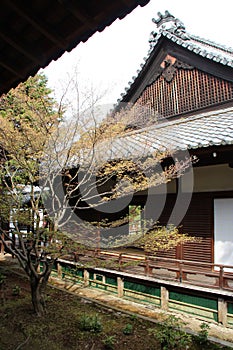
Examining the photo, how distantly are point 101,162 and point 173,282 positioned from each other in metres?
3.15

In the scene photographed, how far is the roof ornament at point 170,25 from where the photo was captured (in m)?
10.2

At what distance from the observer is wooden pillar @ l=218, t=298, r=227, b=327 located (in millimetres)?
5788

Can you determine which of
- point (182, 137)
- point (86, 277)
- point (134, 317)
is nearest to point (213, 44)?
point (182, 137)

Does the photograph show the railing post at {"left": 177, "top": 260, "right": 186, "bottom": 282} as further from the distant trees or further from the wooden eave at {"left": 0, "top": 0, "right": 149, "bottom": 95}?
the wooden eave at {"left": 0, "top": 0, "right": 149, "bottom": 95}

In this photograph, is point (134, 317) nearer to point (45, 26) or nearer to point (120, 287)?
point (120, 287)

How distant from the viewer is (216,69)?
893 cm

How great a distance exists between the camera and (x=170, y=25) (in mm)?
10375

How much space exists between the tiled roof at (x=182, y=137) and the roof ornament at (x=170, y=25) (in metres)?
3.33

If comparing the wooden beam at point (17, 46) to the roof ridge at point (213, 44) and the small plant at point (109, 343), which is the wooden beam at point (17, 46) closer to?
the small plant at point (109, 343)

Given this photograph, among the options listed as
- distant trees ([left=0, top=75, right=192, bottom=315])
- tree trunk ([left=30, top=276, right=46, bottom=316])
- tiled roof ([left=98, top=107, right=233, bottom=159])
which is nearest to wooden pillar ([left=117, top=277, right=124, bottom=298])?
distant trees ([left=0, top=75, right=192, bottom=315])

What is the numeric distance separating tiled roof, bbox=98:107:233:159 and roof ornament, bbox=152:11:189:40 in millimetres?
3335

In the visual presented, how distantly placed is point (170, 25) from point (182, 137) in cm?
553

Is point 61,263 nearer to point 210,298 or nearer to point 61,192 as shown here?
point 61,192

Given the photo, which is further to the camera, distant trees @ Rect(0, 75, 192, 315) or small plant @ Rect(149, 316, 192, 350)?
distant trees @ Rect(0, 75, 192, 315)
